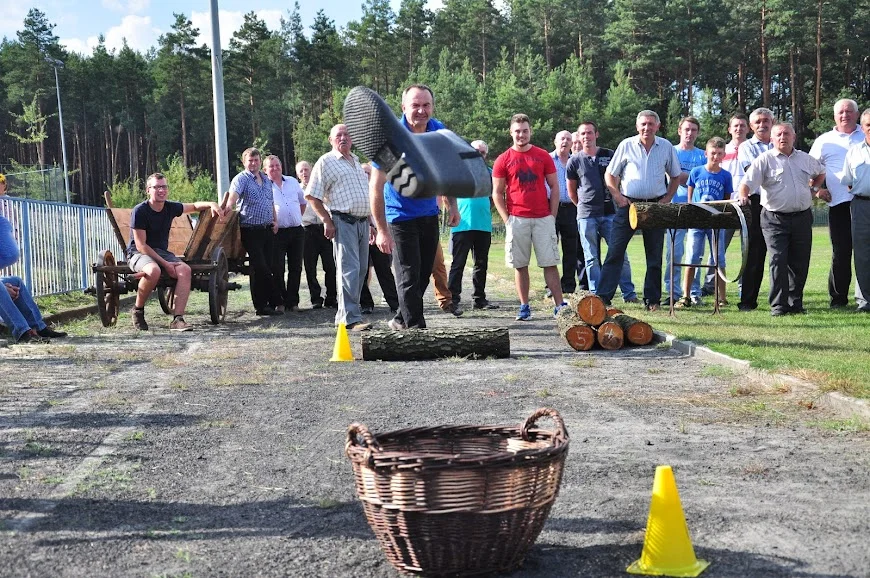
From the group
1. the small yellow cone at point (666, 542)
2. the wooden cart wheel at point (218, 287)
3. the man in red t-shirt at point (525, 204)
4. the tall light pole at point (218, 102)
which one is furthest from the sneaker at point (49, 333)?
the tall light pole at point (218, 102)

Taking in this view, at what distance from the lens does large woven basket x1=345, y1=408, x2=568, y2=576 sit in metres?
3.64

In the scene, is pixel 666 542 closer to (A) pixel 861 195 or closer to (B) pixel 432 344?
(B) pixel 432 344

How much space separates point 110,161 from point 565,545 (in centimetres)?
11495

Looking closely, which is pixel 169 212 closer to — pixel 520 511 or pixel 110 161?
pixel 520 511

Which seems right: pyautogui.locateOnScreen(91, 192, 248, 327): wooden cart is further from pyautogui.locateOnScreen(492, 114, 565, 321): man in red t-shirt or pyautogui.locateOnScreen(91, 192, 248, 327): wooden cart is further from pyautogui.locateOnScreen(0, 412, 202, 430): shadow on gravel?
pyautogui.locateOnScreen(0, 412, 202, 430): shadow on gravel

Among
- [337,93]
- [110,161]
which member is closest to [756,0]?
[337,93]

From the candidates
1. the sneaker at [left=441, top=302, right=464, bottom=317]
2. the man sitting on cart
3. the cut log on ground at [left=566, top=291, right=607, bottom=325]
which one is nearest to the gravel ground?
the cut log on ground at [left=566, top=291, right=607, bottom=325]

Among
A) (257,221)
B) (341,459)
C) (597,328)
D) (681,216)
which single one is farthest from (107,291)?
(341,459)

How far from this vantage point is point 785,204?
39.1ft

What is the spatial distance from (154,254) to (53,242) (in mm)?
4836

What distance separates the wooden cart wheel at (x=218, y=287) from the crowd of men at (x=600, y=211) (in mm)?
344

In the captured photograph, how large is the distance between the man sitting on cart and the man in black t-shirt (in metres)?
4.99

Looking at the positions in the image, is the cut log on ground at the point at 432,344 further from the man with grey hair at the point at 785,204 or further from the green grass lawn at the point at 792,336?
the man with grey hair at the point at 785,204

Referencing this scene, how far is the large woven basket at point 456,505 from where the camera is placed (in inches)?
143
